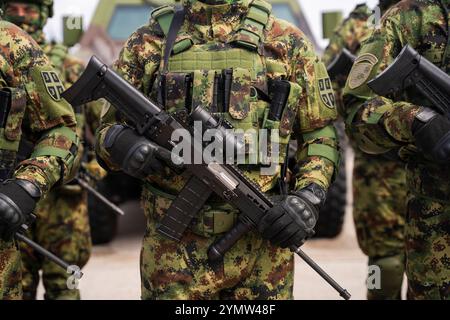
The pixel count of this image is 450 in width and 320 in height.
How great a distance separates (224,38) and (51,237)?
2235 mm

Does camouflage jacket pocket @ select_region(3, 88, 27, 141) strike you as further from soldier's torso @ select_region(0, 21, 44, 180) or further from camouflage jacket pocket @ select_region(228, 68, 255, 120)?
camouflage jacket pocket @ select_region(228, 68, 255, 120)

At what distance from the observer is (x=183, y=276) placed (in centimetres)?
320

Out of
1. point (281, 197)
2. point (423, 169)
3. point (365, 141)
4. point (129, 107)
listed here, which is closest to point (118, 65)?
point (129, 107)

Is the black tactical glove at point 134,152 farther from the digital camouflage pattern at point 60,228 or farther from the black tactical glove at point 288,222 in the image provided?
the digital camouflage pattern at point 60,228

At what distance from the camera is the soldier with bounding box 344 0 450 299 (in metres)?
3.38

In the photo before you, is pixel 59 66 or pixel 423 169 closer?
pixel 423 169

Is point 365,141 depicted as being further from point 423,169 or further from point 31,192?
point 31,192

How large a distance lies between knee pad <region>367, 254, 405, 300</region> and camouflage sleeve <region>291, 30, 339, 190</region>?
184cm

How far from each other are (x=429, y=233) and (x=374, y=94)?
0.60m

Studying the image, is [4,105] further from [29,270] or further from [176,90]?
[29,270]

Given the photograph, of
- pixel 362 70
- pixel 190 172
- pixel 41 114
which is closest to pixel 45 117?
pixel 41 114

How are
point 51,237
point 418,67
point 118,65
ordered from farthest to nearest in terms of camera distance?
1. point 51,237
2. point 118,65
3. point 418,67

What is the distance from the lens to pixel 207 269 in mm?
3199

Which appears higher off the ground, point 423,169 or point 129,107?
point 129,107
